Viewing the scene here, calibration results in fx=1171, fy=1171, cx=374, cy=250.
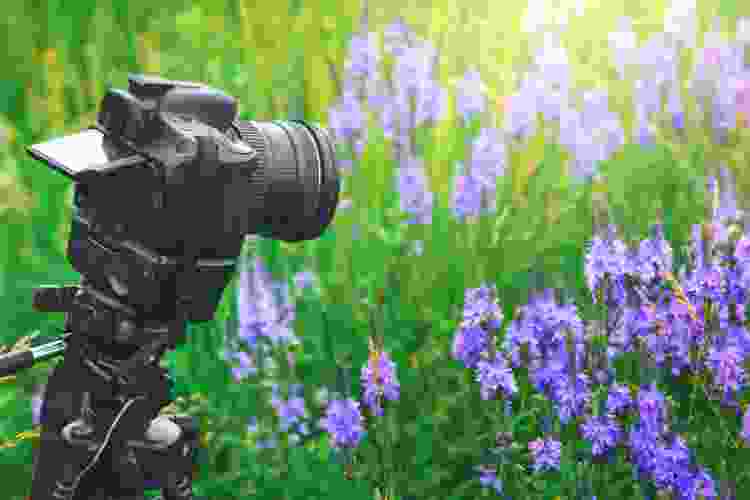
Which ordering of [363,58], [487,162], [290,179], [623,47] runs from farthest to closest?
[623,47], [363,58], [487,162], [290,179]

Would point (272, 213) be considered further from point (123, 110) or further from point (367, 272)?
point (367, 272)

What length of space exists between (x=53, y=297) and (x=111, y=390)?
186 millimetres

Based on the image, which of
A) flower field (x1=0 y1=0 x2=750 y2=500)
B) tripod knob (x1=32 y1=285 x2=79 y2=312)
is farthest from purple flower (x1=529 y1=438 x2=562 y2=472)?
tripod knob (x1=32 y1=285 x2=79 y2=312)

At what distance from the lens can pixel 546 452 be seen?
2.08 m

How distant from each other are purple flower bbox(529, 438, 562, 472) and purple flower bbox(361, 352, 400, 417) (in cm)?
28

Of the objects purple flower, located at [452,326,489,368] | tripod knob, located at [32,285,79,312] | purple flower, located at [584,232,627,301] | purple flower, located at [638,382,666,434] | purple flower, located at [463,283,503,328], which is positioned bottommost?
purple flower, located at [638,382,666,434]

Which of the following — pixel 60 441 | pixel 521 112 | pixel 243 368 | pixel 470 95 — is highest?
pixel 470 95

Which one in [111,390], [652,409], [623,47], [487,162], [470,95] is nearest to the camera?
[111,390]

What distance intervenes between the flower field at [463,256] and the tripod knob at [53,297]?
48 centimetres

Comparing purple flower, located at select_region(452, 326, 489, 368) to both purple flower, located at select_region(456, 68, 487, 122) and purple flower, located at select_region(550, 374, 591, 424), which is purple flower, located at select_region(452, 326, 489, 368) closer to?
purple flower, located at select_region(550, 374, 591, 424)

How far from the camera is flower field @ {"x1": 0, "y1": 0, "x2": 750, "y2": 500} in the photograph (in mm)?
2080

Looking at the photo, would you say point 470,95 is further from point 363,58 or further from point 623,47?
point 623,47

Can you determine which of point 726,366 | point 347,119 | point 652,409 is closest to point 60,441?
point 652,409

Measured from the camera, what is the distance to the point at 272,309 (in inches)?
102
